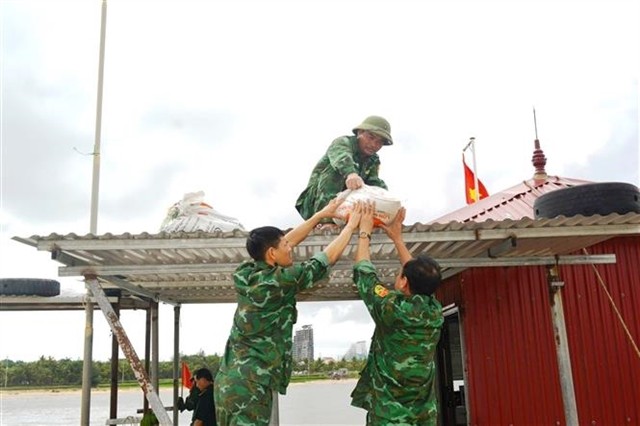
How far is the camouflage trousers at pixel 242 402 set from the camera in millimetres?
3691

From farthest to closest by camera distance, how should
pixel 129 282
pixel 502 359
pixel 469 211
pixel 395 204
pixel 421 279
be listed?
1. pixel 469 211
2. pixel 502 359
3. pixel 129 282
4. pixel 395 204
5. pixel 421 279

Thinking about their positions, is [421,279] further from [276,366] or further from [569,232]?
[569,232]

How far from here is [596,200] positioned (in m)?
6.00

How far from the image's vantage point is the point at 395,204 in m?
4.36

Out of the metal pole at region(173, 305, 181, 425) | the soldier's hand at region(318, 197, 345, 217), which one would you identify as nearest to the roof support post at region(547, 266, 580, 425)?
the soldier's hand at region(318, 197, 345, 217)

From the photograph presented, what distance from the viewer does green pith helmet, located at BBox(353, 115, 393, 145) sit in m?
5.50

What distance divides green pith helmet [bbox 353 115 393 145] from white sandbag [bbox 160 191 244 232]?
1.50 metres

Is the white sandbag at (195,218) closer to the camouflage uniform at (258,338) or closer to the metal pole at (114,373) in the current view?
the camouflage uniform at (258,338)

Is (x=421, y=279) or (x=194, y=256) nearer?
(x=421, y=279)

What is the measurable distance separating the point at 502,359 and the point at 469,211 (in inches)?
132

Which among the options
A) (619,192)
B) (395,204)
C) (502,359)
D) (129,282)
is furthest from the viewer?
(502,359)

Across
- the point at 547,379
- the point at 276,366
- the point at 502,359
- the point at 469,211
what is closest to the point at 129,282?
the point at 276,366

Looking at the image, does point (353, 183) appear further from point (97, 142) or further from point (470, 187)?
point (470, 187)

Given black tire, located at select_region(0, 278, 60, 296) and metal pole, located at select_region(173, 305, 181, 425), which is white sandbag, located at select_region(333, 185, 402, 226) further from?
black tire, located at select_region(0, 278, 60, 296)
